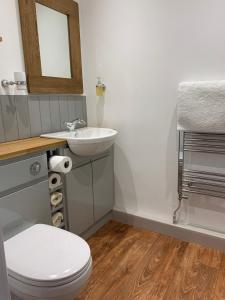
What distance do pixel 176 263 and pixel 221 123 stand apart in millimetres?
985

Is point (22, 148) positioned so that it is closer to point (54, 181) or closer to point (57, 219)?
point (54, 181)

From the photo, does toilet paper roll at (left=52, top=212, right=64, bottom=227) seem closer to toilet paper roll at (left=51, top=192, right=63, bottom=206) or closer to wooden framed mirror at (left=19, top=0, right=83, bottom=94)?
toilet paper roll at (left=51, top=192, right=63, bottom=206)

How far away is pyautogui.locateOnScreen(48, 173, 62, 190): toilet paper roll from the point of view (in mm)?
1402

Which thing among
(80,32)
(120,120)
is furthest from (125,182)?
(80,32)

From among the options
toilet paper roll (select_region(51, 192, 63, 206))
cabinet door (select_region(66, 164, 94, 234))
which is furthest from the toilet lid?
cabinet door (select_region(66, 164, 94, 234))

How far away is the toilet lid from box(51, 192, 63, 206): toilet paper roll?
0.79 ft

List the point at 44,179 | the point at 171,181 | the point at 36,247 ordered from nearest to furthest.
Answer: the point at 36,247, the point at 44,179, the point at 171,181

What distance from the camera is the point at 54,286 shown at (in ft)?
3.00

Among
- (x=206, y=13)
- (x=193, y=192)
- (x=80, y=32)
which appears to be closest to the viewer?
(x=206, y=13)

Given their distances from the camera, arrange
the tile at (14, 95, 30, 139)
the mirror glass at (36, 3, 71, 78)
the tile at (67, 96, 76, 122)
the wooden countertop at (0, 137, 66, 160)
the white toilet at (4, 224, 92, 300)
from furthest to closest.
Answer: the tile at (67, 96, 76, 122), the mirror glass at (36, 3, 71, 78), the tile at (14, 95, 30, 139), the wooden countertop at (0, 137, 66, 160), the white toilet at (4, 224, 92, 300)

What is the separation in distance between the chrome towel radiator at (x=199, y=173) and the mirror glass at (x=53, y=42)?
3.58 feet

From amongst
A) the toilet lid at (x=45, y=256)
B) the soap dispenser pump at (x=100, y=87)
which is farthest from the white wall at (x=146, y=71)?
the toilet lid at (x=45, y=256)

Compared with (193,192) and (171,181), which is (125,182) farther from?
(193,192)

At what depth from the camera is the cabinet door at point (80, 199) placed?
1.55 m
